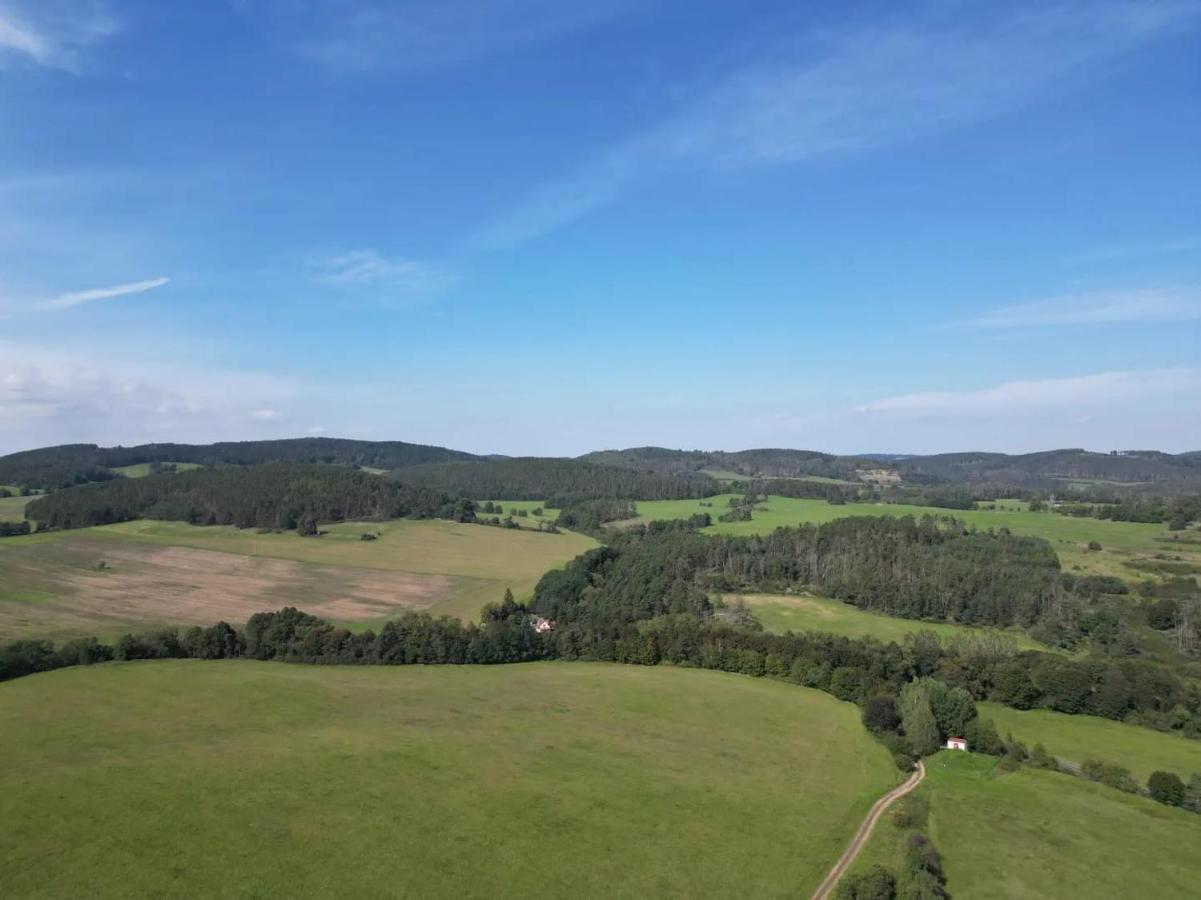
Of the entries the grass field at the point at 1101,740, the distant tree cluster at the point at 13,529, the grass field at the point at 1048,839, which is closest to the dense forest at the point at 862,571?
the grass field at the point at 1101,740

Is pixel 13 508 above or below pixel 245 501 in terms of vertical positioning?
below

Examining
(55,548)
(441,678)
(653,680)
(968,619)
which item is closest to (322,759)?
(441,678)

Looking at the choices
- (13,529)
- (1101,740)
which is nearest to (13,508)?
(13,529)

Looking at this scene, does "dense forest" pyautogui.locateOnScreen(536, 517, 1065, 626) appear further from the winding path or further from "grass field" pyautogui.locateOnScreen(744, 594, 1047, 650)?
the winding path

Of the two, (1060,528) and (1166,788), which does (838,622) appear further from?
(1060,528)

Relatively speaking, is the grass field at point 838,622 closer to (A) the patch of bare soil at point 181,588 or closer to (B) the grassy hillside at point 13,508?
(A) the patch of bare soil at point 181,588
